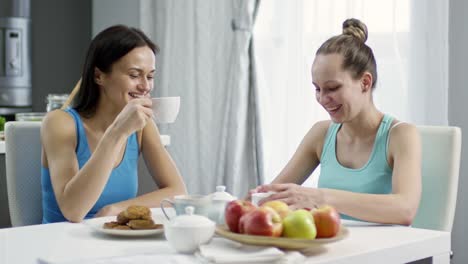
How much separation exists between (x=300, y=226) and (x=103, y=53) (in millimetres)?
1055

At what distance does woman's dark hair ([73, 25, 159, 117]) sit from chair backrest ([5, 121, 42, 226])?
16cm

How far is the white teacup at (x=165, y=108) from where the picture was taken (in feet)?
6.59

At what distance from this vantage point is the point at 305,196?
183 centimetres

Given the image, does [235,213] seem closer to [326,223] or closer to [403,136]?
[326,223]

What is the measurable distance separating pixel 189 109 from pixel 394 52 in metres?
1.48

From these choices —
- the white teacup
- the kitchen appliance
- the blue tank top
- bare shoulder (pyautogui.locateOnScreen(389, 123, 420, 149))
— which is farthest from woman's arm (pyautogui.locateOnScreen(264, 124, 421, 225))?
the kitchen appliance

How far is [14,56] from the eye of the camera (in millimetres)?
4844

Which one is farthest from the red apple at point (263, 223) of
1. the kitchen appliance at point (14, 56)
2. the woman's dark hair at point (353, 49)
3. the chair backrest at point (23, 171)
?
the kitchen appliance at point (14, 56)

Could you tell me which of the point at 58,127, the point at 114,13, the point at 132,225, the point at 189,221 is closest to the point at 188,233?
the point at 189,221

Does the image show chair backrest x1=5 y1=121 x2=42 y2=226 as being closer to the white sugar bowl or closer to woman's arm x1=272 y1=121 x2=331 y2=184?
woman's arm x1=272 y1=121 x2=331 y2=184

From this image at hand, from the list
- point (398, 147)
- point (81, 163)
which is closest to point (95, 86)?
point (81, 163)

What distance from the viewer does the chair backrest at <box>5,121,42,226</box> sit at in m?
2.24

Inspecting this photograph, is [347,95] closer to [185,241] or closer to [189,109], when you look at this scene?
[185,241]

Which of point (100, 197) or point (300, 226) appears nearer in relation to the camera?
point (300, 226)
